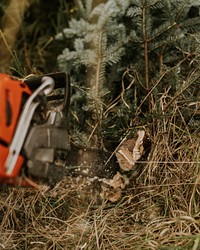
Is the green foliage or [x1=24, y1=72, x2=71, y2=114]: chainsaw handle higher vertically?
[x1=24, y1=72, x2=71, y2=114]: chainsaw handle

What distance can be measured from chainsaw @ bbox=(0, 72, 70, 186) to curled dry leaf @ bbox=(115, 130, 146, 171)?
0.28 metres

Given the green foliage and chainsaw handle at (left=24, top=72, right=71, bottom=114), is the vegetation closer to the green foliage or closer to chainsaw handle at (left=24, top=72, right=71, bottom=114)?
the green foliage

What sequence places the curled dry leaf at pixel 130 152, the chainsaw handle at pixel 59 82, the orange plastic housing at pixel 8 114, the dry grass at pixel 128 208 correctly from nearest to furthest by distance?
1. the orange plastic housing at pixel 8 114
2. the chainsaw handle at pixel 59 82
3. the dry grass at pixel 128 208
4. the curled dry leaf at pixel 130 152

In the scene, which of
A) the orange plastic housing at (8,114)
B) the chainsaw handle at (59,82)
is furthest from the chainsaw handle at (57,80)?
the orange plastic housing at (8,114)

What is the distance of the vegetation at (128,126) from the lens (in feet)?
4.76

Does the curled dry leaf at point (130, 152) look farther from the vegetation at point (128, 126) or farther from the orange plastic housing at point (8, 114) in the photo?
the orange plastic housing at point (8, 114)

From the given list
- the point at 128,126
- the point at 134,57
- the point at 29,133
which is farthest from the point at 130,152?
the point at 29,133

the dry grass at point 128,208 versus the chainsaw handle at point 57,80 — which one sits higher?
the chainsaw handle at point 57,80

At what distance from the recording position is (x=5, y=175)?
1129 millimetres

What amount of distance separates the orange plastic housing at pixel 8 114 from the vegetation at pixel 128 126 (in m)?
0.37

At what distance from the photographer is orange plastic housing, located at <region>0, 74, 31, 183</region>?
1.10m

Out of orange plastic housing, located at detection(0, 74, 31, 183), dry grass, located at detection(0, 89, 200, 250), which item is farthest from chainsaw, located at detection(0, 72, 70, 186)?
dry grass, located at detection(0, 89, 200, 250)

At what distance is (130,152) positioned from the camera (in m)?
1.53

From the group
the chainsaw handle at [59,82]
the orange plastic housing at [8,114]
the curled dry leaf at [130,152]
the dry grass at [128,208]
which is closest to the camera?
the orange plastic housing at [8,114]
